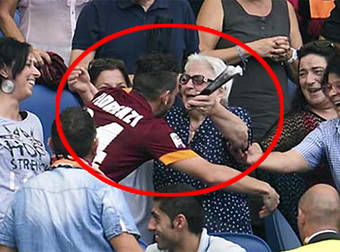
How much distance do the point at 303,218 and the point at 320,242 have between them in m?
0.44

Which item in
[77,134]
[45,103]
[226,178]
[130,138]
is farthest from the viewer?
[45,103]

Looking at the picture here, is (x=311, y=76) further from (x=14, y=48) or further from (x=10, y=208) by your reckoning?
(x=10, y=208)

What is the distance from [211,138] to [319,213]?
0.83 m

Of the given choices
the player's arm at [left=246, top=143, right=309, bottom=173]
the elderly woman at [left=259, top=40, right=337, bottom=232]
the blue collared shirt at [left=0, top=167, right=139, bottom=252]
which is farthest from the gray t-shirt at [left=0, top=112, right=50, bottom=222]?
the elderly woman at [left=259, top=40, right=337, bottom=232]

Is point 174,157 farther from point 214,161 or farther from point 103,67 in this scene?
point 103,67

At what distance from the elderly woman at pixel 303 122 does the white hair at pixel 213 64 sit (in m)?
0.35

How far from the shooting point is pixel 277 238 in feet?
18.2

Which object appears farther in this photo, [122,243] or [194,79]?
[194,79]

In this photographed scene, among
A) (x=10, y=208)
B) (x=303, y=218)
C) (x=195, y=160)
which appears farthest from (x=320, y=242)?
(x=10, y=208)

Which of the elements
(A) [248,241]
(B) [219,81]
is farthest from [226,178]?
(B) [219,81]

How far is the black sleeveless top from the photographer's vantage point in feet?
18.9

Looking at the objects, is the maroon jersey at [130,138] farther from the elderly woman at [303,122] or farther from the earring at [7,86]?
the elderly woman at [303,122]

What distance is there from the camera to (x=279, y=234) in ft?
18.1

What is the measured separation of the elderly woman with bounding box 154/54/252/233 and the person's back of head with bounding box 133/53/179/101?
0.08 meters
